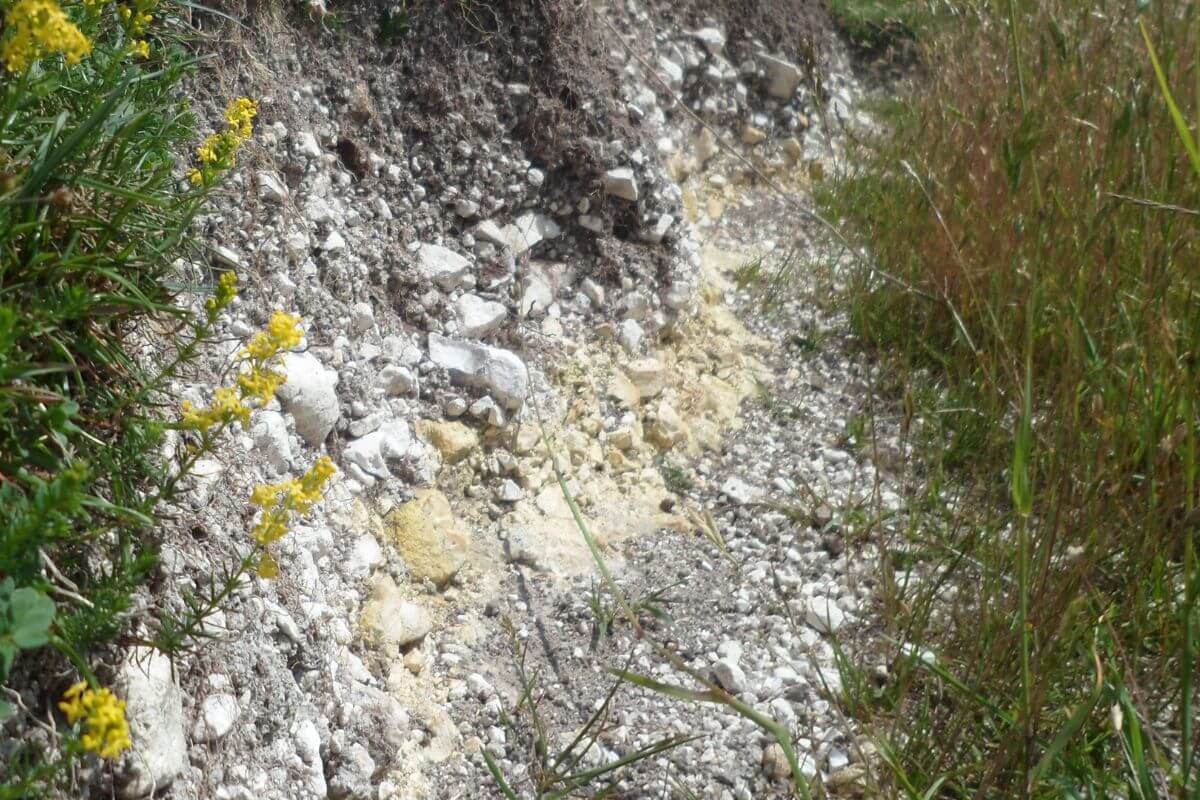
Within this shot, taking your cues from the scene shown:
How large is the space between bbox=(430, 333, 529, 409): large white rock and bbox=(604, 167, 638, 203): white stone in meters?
0.90

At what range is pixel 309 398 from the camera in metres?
2.48

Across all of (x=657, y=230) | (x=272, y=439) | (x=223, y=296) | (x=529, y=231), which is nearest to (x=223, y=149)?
(x=223, y=296)

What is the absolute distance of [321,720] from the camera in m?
2.02

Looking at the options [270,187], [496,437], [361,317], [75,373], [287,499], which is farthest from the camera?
[496,437]

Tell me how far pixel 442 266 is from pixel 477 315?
0.20 m

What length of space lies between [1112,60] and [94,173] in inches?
123

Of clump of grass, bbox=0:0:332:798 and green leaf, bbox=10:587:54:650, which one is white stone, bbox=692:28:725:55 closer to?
clump of grass, bbox=0:0:332:798

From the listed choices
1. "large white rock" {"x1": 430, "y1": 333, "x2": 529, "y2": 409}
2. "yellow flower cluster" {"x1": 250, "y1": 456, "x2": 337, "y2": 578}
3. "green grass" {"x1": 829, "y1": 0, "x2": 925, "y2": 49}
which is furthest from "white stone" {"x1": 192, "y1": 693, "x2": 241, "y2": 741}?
"green grass" {"x1": 829, "y1": 0, "x2": 925, "y2": 49}

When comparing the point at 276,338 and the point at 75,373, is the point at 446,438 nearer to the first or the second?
the point at 75,373

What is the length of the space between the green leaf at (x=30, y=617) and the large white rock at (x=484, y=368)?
1.80 metres

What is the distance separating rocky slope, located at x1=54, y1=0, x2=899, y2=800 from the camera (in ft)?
6.75

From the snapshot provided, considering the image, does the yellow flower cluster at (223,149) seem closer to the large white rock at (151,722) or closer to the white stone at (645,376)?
the large white rock at (151,722)

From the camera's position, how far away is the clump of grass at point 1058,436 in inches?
72.4

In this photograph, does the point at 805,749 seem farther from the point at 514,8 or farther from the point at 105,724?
the point at 514,8
